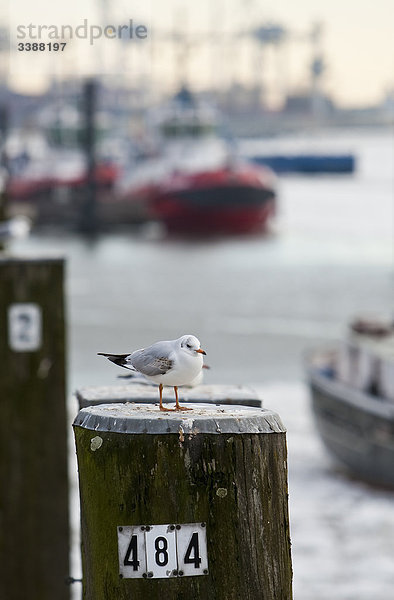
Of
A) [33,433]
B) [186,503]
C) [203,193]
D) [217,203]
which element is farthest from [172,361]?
[217,203]

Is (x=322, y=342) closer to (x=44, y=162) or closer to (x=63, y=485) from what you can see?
(x=63, y=485)

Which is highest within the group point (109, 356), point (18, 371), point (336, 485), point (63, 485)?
point (109, 356)

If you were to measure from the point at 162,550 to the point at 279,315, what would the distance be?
37.7 m

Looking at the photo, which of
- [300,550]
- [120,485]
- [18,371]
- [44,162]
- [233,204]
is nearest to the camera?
[120,485]

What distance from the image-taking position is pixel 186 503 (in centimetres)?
245

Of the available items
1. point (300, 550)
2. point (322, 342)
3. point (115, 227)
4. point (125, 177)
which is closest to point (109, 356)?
point (300, 550)

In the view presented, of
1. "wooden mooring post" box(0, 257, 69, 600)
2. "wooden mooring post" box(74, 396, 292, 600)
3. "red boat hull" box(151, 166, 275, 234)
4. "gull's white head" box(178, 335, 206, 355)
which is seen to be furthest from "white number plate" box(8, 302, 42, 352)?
"red boat hull" box(151, 166, 275, 234)

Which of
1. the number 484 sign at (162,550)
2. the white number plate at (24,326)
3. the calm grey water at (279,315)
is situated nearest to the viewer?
the number 484 sign at (162,550)

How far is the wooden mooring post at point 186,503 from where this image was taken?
2.44 meters

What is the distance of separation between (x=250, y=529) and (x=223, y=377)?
78.2ft

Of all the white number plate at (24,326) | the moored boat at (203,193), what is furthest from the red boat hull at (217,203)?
the white number plate at (24,326)

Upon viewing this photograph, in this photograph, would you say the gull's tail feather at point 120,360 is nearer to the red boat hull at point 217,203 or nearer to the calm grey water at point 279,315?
the calm grey water at point 279,315

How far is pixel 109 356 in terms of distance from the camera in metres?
2.80

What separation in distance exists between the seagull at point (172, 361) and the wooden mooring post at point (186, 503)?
0.74 feet
